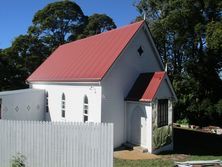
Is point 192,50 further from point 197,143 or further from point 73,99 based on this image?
point 73,99

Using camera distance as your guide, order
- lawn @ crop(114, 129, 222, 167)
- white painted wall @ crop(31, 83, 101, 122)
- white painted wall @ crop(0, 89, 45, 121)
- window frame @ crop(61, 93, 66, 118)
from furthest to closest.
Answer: white painted wall @ crop(0, 89, 45, 121) → window frame @ crop(61, 93, 66, 118) → white painted wall @ crop(31, 83, 101, 122) → lawn @ crop(114, 129, 222, 167)

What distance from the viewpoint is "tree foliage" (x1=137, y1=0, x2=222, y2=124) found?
1352 inches

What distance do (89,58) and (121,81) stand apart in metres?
4.50

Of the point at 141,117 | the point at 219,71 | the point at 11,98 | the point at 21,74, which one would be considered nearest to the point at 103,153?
the point at 141,117

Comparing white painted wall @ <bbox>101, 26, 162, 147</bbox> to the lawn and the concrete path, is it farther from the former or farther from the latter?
the lawn

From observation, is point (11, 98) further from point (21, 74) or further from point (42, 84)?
point (21, 74)

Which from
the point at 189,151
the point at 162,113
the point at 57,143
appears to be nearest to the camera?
the point at 57,143

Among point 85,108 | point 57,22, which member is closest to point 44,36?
point 57,22

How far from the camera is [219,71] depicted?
119 feet

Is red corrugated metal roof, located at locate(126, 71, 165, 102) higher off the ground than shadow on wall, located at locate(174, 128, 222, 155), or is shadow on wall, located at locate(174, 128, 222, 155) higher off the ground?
red corrugated metal roof, located at locate(126, 71, 165, 102)

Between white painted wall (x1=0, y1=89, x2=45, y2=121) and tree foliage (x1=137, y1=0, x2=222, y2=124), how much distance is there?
14.4 m

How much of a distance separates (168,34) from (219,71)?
271 inches

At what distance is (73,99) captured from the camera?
26047mm

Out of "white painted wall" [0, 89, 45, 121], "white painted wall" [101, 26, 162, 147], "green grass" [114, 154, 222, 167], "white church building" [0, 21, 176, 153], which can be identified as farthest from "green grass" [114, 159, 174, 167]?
"white painted wall" [0, 89, 45, 121]
